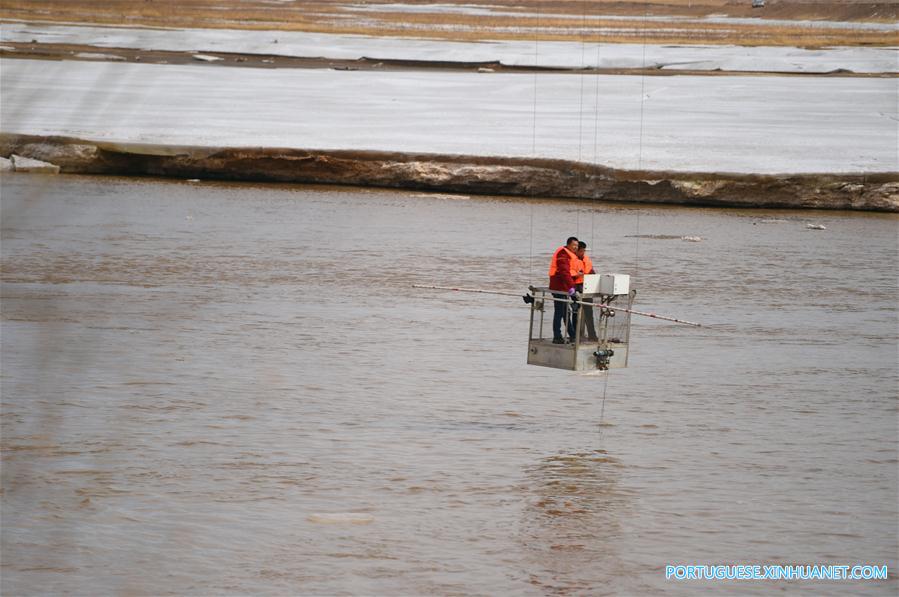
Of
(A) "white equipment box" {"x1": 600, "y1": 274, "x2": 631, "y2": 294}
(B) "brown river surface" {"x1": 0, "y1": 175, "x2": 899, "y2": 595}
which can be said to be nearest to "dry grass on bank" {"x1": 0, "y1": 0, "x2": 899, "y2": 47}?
(B) "brown river surface" {"x1": 0, "y1": 175, "x2": 899, "y2": 595}

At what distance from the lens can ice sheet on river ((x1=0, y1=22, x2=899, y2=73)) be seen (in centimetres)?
2705

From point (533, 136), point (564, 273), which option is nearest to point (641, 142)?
point (533, 136)

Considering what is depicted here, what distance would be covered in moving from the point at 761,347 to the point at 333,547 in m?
5.78

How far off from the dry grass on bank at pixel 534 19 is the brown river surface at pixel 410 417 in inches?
686

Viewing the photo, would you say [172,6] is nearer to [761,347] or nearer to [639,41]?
[639,41]

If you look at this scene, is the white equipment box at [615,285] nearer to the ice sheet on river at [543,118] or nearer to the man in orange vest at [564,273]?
the man in orange vest at [564,273]

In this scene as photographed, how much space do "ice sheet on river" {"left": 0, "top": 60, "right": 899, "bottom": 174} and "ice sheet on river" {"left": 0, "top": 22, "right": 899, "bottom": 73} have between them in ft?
8.49

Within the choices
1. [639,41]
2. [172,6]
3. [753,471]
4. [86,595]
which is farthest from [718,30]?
[86,595]

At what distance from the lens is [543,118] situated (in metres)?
21.1

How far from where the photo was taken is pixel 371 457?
6938mm

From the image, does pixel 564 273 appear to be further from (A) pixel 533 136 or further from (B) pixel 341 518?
(A) pixel 533 136

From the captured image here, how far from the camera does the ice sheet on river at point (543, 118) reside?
18.8 metres

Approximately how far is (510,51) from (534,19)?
29.7ft

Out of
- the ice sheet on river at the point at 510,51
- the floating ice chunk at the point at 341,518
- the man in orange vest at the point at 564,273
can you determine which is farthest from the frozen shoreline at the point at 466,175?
the floating ice chunk at the point at 341,518
